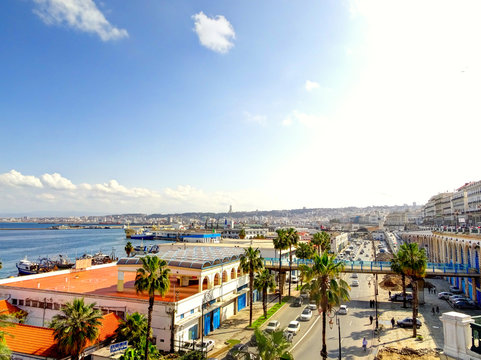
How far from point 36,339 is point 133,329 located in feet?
28.3

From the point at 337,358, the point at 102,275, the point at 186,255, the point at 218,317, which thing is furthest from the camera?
the point at 102,275

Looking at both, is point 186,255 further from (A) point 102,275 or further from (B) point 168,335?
(A) point 102,275

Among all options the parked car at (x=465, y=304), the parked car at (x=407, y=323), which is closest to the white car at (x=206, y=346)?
the parked car at (x=407, y=323)

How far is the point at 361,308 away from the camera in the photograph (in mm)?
54500

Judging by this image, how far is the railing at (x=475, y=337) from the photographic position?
1720 cm

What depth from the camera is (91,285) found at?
4803 centimetres

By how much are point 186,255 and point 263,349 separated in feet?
96.7

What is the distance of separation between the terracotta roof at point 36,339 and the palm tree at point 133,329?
4.05 ft

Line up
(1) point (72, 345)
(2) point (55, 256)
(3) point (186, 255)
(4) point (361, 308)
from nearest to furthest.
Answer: (1) point (72, 345) → (3) point (186, 255) → (4) point (361, 308) → (2) point (55, 256)

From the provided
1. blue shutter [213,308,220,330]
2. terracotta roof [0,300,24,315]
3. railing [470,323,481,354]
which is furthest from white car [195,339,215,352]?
railing [470,323,481,354]

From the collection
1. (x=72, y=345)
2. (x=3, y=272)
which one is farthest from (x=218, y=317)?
(x=3, y=272)

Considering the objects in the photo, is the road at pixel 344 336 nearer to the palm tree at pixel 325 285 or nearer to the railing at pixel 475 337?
the palm tree at pixel 325 285

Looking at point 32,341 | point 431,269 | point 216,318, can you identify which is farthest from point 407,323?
point 32,341

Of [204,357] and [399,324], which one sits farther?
[399,324]
